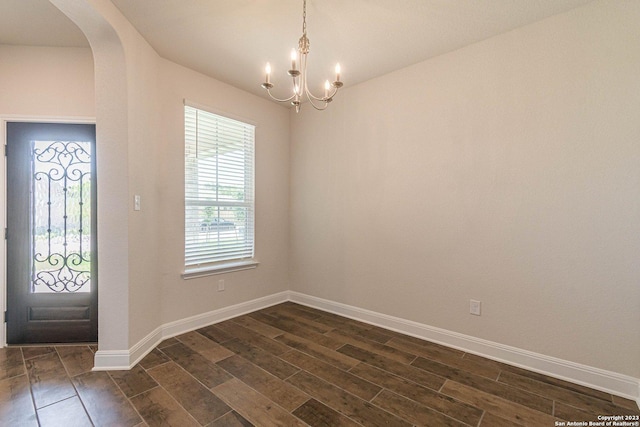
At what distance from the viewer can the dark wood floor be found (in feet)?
5.79

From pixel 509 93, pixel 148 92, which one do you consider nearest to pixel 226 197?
pixel 148 92

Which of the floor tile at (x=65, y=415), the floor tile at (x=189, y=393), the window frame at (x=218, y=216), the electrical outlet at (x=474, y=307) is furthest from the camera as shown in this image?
the window frame at (x=218, y=216)

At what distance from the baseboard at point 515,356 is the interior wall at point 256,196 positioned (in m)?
1.24

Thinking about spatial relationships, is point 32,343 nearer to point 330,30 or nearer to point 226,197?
point 226,197

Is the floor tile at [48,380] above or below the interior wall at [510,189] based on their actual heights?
below

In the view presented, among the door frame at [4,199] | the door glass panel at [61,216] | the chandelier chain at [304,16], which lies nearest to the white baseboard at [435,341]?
the door glass panel at [61,216]

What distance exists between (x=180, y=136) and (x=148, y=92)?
48 centimetres

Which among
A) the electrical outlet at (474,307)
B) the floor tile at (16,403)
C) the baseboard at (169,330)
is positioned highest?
the electrical outlet at (474,307)

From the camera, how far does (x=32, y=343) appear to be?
2.65 meters

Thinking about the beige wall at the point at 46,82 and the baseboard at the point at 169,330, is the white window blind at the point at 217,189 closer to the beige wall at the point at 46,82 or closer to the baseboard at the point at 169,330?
the baseboard at the point at 169,330

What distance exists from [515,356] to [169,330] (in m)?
3.11

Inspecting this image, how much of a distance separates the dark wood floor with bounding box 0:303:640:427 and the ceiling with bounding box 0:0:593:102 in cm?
270

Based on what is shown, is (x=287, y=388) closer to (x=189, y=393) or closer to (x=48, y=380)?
(x=189, y=393)

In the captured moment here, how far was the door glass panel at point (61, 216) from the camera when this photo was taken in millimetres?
2645
